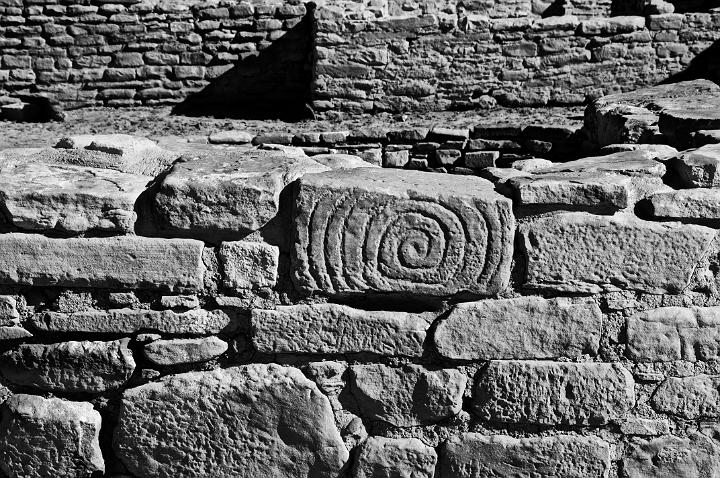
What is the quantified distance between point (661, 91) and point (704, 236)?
5171 mm

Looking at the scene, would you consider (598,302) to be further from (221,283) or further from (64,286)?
(64,286)

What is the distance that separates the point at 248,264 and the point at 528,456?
94cm

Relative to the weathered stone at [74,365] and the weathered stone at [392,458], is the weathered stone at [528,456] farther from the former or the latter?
the weathered stone at [74,365]

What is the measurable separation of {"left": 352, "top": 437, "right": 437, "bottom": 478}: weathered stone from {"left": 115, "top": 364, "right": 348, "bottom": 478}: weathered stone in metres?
0.06

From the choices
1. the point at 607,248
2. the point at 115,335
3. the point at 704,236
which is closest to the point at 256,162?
the point at 115,335

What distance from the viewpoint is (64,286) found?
7.95ft

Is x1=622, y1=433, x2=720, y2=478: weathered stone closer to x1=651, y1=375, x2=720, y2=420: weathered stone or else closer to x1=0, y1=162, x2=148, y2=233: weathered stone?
x1=651, y1=375, x2=720, y2=420: weathered stone

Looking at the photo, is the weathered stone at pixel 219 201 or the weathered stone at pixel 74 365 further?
the weathered stone at pixel 74 365

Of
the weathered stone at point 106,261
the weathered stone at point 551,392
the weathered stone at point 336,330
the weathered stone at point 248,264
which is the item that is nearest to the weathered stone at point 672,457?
the weathered stone at point 551,392

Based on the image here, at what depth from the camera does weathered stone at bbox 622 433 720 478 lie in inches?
95.8

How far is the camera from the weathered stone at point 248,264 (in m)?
2.36

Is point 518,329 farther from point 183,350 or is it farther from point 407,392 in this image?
point 183,350

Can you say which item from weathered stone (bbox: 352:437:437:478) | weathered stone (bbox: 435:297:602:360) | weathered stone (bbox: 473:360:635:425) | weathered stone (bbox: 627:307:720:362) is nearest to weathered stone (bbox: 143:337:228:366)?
weathered stone (bbox: 352:437:437:478)

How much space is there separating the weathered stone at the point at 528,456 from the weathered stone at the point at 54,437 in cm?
101
